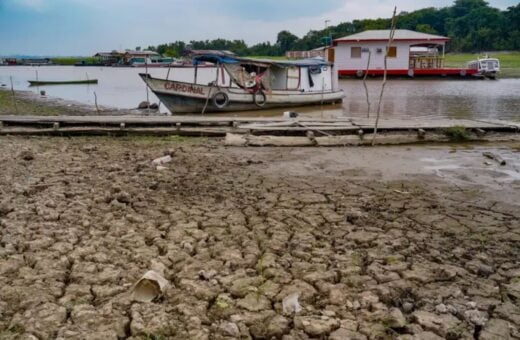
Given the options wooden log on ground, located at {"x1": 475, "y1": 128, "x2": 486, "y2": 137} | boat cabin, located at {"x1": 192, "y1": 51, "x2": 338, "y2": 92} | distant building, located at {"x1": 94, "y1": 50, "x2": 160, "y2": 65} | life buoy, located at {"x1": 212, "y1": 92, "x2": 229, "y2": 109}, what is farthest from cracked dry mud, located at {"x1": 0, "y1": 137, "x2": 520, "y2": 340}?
distant building, located at {"x1": 94, "y1": 50, "x2": 160, "y2": 65}

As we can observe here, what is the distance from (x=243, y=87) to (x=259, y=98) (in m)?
0.67

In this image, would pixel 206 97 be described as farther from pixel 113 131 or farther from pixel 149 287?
pixel 149 287

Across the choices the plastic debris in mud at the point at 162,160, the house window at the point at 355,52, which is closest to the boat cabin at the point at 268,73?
the plastic debris in mud at the point at 162,160

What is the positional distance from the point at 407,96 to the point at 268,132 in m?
15.4

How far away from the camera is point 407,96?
75.7 ft

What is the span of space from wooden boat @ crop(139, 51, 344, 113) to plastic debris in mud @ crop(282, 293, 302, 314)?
12873mm

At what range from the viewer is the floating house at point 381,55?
103ft

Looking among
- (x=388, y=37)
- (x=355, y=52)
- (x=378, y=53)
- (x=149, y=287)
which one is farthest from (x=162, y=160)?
(x=378, y=53)

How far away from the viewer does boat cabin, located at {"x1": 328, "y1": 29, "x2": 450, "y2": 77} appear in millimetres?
31453

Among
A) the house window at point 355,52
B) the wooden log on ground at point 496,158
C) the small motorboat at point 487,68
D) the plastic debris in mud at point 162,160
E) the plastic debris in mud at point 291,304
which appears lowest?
the plastic debris in mud at point 291,304

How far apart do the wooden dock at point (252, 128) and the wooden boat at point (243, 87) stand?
5.29m

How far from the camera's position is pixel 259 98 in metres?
16.6

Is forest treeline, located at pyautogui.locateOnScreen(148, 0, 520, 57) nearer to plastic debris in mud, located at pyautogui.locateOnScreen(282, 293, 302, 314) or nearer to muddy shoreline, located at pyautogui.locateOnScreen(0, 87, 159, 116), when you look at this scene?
muddy shoreline, located at pyautogui.locateOnScreen(0, 87, 159, 116)

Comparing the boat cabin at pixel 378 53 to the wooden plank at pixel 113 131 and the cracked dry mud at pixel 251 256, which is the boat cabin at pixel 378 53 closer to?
the wooden plank at pixel 113 131
